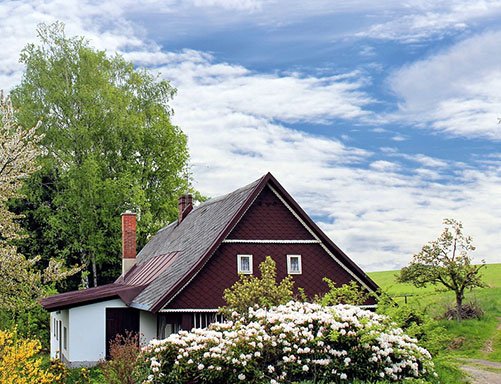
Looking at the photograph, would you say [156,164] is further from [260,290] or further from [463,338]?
[260,290]

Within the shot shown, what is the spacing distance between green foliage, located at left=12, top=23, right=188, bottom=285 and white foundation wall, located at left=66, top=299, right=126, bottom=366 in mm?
15063

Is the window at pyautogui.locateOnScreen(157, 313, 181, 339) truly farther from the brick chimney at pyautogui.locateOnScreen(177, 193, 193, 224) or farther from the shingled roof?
the brick chimney at pyautogui.locateOnScreen(177, 193, 193, 224)

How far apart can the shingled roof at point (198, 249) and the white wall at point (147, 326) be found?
812 millimetres

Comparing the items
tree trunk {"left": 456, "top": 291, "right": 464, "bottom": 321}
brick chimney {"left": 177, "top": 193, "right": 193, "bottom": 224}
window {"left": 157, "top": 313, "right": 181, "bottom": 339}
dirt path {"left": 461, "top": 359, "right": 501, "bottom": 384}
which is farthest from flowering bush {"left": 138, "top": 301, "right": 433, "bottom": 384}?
brick chimney {"left": 177, "top": 193, "right": 193, "bottom": 224}

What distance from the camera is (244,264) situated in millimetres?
24250

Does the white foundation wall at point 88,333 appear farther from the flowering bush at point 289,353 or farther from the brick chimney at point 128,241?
the flowering bush at point 289,353

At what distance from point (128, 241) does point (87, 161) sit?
5.80 metres

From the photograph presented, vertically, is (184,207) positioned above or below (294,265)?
above

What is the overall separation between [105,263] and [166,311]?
73.0 feet

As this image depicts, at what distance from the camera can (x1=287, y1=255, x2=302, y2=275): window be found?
24.8m

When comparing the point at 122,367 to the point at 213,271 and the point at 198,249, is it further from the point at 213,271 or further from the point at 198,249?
the point at 198,249

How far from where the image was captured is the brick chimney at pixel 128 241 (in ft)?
120

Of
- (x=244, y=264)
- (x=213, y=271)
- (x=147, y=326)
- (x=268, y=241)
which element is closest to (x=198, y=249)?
(x=213, y=271)

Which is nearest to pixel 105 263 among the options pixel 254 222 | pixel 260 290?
pixel 254 222
